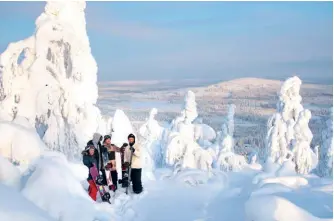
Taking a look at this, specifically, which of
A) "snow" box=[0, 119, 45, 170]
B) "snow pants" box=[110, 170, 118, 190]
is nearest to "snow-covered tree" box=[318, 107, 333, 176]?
"snow pants" box=[110, 170, 118, 190]

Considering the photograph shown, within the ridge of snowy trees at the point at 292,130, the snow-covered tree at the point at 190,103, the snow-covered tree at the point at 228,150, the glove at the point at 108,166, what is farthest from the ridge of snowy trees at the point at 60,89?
the ridge of snowy trees at the point at 292,130

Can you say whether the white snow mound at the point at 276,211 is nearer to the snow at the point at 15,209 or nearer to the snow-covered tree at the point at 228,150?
the snow at the point at 15,209

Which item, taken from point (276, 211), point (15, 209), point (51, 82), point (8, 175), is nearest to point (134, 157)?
point (8, 175)

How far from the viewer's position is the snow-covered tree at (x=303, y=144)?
2950cm

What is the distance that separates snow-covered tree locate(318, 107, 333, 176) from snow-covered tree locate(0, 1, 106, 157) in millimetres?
19840

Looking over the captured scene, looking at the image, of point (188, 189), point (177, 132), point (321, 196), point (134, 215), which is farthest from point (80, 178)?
point (177, 132)

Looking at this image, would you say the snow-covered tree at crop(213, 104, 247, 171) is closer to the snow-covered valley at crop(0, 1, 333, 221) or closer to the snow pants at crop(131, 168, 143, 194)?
the snow-covered valley at crop(0, 1, 333, 221)

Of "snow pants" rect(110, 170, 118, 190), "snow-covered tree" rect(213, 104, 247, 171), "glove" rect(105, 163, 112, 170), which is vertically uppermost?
"glove" rect(105, 163, 112, 170)

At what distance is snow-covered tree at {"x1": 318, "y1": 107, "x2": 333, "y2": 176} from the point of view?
34.3m

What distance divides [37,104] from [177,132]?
11.1 metres

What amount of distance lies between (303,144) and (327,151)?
6.16 metres

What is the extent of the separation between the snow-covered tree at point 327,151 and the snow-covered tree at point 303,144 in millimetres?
4942

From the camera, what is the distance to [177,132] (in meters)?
30.0

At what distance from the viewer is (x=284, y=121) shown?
31.8m
